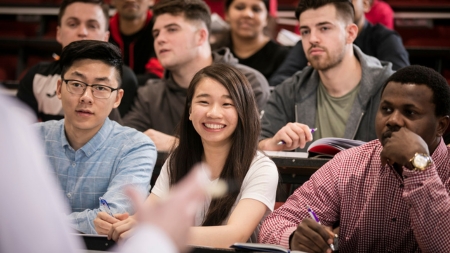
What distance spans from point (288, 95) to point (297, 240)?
1.46 m

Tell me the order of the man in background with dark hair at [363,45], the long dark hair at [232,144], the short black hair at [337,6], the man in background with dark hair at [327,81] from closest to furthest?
the long dark hair at [232,144] → the man in background with dark hair at [327,81] → the short black hair at [337,6] → the man in background with dark hair at [363,45]

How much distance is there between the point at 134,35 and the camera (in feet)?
13.5

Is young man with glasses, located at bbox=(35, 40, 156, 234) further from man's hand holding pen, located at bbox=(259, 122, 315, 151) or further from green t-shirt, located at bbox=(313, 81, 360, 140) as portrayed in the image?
green t-shirt, located at bbox=(313, 81, 360, 140)

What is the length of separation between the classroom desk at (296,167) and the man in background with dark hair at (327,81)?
0.57 meters

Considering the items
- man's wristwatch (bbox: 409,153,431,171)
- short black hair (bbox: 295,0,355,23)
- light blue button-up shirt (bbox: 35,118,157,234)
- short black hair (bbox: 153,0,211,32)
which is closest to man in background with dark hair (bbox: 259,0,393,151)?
short black hair (bbox: 295,0,355,23)

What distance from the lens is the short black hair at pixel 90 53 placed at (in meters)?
2.38

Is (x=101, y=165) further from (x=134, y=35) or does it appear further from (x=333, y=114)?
(x=134, y=35)

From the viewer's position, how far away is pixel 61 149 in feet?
7.71

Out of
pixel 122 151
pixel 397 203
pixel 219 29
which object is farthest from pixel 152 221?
pixel 219 29

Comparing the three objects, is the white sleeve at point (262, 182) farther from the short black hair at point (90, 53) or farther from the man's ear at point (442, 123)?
the short black hair at point (90, 53)

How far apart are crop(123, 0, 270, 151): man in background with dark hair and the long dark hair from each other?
110 centimetres

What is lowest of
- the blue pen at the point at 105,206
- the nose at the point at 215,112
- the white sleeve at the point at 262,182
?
the blue pen at the point at 105,206

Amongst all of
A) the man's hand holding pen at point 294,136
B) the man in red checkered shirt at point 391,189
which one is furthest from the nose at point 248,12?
the man in red checkered shirt at point 391,189

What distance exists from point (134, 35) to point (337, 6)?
155cm
